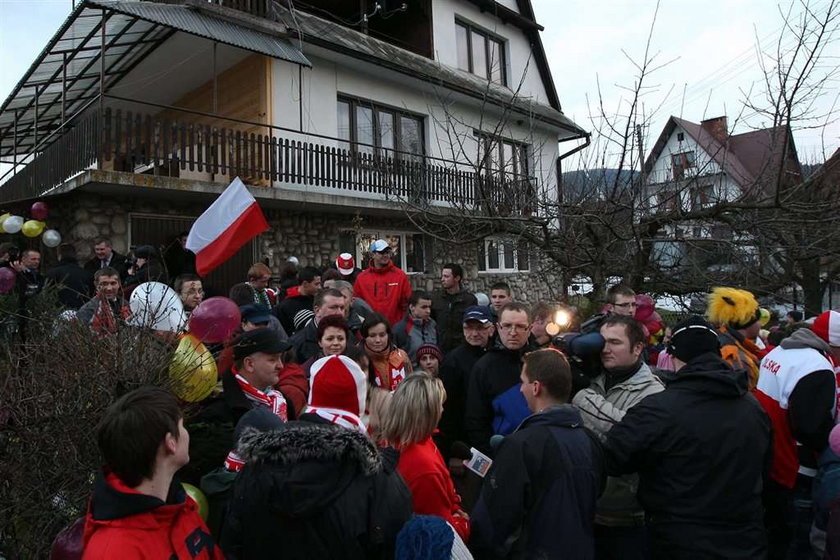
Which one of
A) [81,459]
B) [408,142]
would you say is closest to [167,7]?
[408,142]

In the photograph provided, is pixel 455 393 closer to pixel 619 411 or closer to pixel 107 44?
pixel 619 411

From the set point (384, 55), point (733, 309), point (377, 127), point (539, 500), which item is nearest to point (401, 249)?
point (377, 127)

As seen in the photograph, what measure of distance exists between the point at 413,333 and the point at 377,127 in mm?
8601

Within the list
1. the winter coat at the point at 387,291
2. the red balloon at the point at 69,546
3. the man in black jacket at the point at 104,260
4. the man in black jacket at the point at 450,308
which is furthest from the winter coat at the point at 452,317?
the man in black jacket at the point at 104,260

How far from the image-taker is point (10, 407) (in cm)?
204

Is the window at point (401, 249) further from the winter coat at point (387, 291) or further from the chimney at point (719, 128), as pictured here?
the chimney at point (719, 128)

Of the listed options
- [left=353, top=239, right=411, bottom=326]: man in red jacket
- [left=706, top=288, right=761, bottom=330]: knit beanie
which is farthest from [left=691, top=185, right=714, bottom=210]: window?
[left=353, top=239, right=411, bottom=326]: man in red jacket

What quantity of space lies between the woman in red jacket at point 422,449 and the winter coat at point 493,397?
0.99 m

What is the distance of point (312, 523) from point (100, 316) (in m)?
1.53

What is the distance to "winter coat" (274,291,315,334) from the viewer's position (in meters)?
5.92

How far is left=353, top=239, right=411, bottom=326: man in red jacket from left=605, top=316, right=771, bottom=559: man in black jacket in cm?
445

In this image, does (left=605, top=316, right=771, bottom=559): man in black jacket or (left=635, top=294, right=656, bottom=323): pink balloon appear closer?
(left=605, top=316, right=771, bottom=559): man in black jacket

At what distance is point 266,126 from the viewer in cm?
952

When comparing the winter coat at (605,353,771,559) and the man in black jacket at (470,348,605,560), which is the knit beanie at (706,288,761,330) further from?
the man in black jacket at (470,348,605,560)
